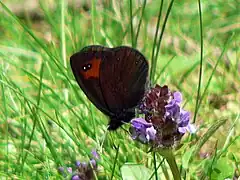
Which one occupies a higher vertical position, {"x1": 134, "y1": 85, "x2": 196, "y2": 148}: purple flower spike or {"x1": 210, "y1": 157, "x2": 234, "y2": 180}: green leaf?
{"x1": 134, "y1": 85, "x2": 196, "y2": 148}: purple flower spike

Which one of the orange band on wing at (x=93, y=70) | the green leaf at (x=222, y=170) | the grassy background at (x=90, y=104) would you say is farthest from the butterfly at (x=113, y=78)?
the green leaf at (x=222, y=170)

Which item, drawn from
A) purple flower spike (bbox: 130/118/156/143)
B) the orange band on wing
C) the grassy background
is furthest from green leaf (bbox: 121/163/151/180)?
the orange band on wing

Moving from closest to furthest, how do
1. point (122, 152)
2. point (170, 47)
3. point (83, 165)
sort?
point (83, 165), point (122, 152), point (170, 47)

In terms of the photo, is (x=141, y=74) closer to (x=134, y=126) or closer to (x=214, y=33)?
(x=134, y=126)

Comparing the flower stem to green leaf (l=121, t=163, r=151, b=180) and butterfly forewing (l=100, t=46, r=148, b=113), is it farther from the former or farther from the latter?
butterfly forewing (l=100, t=46, r=148, b=113)

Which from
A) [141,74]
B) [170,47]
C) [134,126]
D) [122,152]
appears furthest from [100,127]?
[170,47]

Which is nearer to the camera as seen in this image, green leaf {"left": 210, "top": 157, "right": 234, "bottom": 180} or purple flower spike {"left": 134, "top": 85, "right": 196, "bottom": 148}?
purple flower spike {"left": 134, "top": 85, "right": 196, "bottom": 148}
